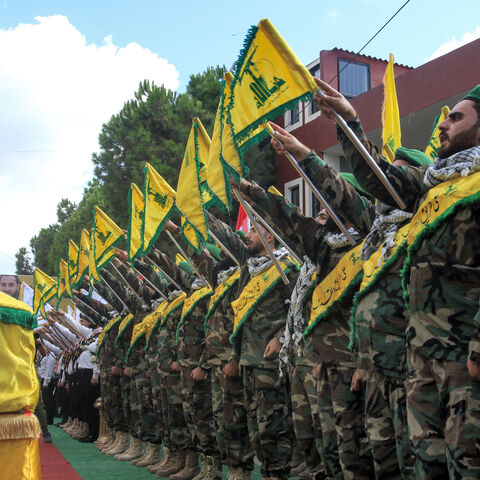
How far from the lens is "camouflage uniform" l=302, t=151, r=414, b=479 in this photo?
3037 millimetres

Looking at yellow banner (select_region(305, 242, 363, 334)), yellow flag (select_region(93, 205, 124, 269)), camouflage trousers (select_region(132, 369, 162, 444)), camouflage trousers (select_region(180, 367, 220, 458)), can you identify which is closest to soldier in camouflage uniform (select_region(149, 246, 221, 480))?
camouflage trousers (select_region(180, 367, 220, 458))

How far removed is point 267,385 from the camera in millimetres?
4836

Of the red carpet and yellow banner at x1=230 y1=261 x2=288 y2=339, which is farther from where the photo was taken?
the red carpet

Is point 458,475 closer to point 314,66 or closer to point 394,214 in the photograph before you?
point 394,214

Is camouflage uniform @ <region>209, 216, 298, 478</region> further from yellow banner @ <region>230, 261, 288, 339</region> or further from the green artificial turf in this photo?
the green artificial turf

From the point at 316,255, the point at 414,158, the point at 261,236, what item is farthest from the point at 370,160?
the point at 261,236

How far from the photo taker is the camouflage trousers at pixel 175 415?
681cm

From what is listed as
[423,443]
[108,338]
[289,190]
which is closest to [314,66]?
[289,190]

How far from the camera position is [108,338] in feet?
32.0

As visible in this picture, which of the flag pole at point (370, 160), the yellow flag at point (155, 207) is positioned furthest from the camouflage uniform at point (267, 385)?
the flag pole at point (370, 160)

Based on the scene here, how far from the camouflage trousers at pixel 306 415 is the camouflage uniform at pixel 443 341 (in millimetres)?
1438

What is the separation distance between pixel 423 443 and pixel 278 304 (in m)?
2.56

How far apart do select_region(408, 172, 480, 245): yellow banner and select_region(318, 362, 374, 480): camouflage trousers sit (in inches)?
46.0

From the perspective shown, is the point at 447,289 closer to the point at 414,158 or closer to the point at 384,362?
the point at 384,362
